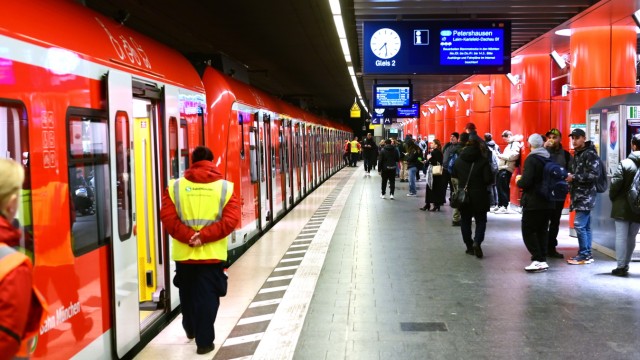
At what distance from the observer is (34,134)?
3.12 metres

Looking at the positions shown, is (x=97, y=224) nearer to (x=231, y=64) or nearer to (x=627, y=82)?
(x=231, y=64)

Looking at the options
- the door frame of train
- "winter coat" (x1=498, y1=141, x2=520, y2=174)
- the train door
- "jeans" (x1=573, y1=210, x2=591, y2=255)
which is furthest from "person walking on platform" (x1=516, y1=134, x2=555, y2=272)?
"winter coat" (x1=498, y1=141, x2=520, y2=174)

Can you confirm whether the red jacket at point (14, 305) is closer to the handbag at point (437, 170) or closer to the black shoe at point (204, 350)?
the black shoe at point (204, 350)

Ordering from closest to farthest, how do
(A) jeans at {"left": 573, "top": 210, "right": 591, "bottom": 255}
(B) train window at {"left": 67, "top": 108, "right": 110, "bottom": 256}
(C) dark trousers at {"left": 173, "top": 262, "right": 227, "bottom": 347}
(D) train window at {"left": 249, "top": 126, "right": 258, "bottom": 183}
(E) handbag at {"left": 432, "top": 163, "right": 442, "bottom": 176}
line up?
(B) train window at {"left": 67, "top": 108, "right": 110, "bottom": 256} < (C) dark trousers at {"left": 173, "top": 262, "right": 227, "bottom": 347} < (A) jeans at {"left": 573, "top": 210, "right": 591, "bottom": 255} < (D) train window at {"left": 249, "top": 126, "right": 258, "bottom": 183} < (E) handbag at {"left": 432, "top": 163, "right": 442, "bottom": 176}

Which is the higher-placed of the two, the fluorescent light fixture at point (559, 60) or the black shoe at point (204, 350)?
the fluorescent light fixture at point (559, 60)

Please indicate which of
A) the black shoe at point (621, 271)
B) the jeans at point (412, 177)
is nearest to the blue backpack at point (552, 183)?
the black shoe at point (621, 271)

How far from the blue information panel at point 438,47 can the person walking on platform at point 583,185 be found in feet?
8.73

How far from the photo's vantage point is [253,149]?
9.80 meters

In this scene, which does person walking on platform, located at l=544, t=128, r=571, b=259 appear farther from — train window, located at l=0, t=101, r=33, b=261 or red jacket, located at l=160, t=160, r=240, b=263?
train window, located at l=0, t=101, r=33, b=261

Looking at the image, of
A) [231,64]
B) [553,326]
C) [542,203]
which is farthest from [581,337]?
[231,64]

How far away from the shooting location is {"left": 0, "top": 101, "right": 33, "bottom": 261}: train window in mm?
2865

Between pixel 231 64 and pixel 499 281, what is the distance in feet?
17.5

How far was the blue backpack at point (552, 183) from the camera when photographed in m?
7.36

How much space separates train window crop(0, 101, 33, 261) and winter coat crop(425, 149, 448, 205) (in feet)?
38.1
